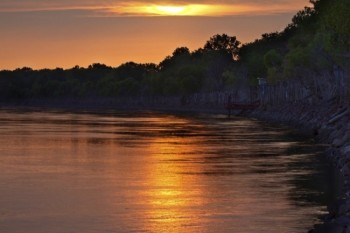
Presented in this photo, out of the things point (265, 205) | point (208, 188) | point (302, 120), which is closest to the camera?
point (265, 205)

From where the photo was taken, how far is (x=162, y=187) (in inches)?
1524

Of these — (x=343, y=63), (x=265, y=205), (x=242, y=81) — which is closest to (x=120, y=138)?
(x=343, y=63)

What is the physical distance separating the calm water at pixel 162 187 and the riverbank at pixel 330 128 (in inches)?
29.5

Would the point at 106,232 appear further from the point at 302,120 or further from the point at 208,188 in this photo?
the point at 302,120

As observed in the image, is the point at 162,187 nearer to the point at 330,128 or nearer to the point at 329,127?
the point at 330,128

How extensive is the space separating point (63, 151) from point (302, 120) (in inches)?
1686

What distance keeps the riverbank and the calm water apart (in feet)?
2.46

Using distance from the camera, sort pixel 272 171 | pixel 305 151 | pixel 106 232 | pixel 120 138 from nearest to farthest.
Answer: pixel 106 232 → pixel 272 171 → pixel 305 151 → pixel 120 138

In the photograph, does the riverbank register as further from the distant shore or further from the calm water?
the calm water

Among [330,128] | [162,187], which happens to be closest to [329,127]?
[330,128]

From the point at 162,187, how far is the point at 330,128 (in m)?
31.7

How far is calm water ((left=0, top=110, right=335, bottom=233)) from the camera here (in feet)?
97.2

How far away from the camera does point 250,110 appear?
154250 millimetres

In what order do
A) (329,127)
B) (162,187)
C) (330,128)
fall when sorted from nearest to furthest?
(162,187) → (330,128) → (329,127)
